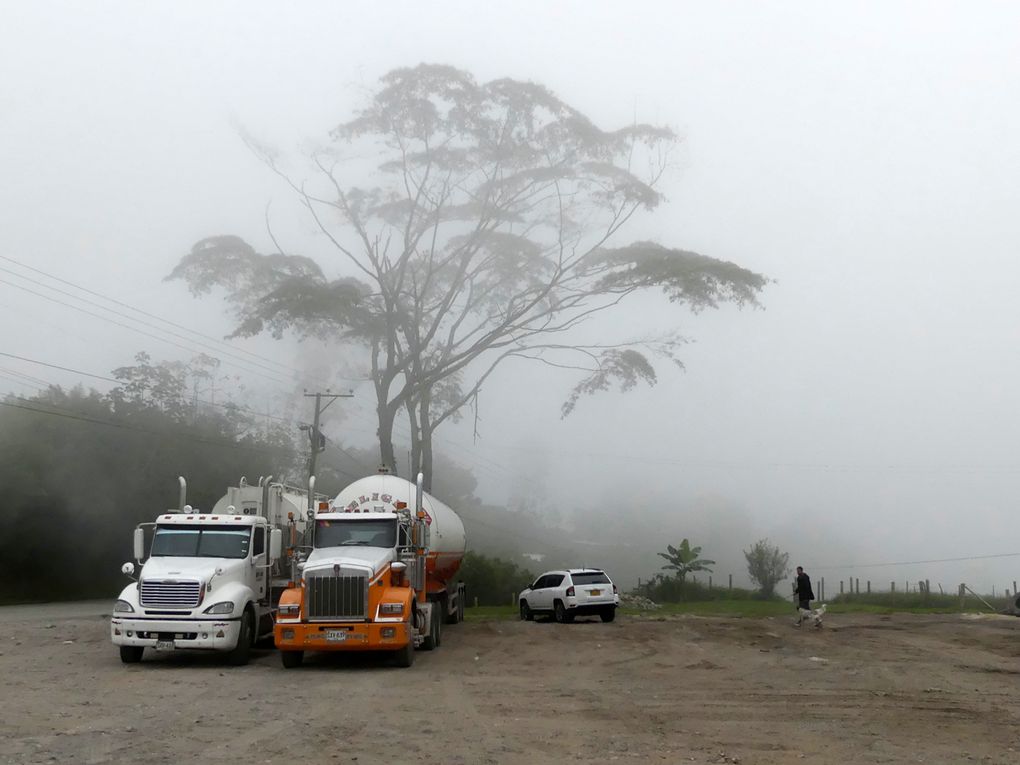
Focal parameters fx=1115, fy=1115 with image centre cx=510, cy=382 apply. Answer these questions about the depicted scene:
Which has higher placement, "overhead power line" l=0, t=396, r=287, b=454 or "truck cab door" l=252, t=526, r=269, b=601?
"overhead power line" l=0, t=396, r=287, b=454

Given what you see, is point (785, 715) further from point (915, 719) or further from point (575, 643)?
point (575, 643)

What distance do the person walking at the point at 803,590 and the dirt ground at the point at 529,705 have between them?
626cm

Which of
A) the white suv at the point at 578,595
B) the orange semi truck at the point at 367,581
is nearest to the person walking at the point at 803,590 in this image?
the white suv at the point at 578,595

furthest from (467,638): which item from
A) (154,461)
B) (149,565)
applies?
(154,461)

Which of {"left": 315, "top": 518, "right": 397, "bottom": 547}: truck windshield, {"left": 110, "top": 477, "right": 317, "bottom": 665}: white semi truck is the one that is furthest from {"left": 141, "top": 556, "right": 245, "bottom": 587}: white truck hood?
{"left": 315, "top": 518, "right": 397, "bottom": 547}: truck windshield

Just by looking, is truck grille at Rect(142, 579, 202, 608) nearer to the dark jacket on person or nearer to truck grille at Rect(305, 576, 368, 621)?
truck grille at Rect(305, 576, 368, 621)

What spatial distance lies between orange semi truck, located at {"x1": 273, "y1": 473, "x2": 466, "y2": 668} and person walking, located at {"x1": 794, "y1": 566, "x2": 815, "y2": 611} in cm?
1097

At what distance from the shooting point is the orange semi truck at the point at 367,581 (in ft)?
59.2

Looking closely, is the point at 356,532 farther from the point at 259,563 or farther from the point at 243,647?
the point at 243,647

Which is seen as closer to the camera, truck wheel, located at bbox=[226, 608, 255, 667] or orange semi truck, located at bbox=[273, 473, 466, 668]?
orange semi truck, located at bbox=[273, 473, 466, 668]

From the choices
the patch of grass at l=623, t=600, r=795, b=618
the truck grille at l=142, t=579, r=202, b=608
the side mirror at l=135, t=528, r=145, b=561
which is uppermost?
the side mirror at l=135, t=528, r=145, b=561

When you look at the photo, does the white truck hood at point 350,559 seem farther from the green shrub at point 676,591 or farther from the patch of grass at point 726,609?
the green shrub at point 676,591

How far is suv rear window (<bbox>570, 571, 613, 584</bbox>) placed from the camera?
108 ft

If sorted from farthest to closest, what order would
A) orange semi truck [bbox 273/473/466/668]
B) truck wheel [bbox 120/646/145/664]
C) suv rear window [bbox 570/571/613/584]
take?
suv rear window [bbox 570/571/613/584], truck wheel [bbox 120/646/145/664], orange semi truck [bbox 273/473/466/668]
